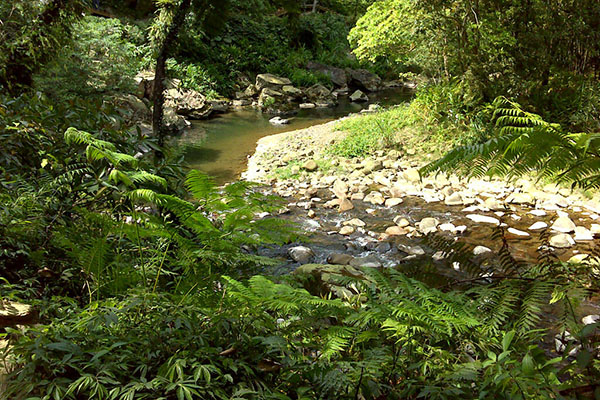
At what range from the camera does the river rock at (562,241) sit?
205 inches

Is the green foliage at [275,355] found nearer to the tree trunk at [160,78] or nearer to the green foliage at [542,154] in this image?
the green foliage at [542,154]

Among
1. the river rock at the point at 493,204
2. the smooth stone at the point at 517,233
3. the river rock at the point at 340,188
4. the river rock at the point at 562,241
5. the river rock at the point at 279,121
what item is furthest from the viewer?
the river rock at the point at 279,121

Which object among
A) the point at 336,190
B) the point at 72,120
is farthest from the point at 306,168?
the point at 72,120

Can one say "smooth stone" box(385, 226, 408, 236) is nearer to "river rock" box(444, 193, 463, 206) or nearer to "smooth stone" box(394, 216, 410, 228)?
"smooth stone" box(394, 216, 410, 228)

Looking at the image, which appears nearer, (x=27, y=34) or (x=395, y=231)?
(x=27, y=34)

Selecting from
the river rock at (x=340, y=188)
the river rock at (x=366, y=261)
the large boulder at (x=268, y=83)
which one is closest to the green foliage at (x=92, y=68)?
the river rock at (x=340, y=188)

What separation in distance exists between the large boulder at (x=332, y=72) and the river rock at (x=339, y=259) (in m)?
17.0

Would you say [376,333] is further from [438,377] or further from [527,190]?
[527,190]

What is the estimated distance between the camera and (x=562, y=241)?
17.2 ft

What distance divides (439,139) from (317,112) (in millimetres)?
8080

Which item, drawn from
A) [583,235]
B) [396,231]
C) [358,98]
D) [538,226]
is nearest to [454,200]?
[538,226]

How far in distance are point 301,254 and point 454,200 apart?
3118mm

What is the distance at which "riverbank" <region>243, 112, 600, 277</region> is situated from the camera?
524cm

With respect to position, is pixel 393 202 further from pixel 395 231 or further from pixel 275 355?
pixel 275 355
